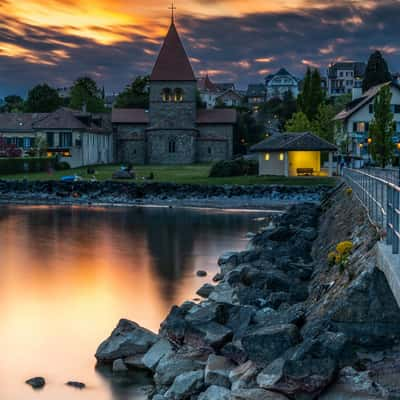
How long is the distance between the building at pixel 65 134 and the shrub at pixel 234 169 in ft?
66.5

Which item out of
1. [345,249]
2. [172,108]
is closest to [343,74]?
[172,108]

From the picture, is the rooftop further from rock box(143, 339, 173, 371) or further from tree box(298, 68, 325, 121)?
rock box(143, 339, 173, 371)

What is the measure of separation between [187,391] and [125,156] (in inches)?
3074

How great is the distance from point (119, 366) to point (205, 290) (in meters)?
7.23

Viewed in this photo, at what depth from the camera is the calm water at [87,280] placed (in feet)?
46.9

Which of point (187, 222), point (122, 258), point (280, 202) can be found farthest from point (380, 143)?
point (122, 258)

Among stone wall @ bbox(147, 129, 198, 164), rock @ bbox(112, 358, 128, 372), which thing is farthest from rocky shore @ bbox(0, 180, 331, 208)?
rock @ bbox(112, 358, 128, 372)

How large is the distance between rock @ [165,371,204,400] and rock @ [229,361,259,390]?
0.56m

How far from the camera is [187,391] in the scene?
11.2 m

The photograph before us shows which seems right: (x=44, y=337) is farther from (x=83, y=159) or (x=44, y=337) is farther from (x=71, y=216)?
(x=83, y=159)

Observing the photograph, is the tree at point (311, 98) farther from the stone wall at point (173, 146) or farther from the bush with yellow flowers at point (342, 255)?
the bush with yellow flowers at point (342, 255)

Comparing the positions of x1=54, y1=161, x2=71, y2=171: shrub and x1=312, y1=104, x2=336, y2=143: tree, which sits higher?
x1=312, y1=104, x2=336, y2=143: tree

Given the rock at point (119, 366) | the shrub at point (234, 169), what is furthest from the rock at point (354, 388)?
the shrub at point (234, 169)

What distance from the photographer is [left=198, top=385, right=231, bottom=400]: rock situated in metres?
10.4
